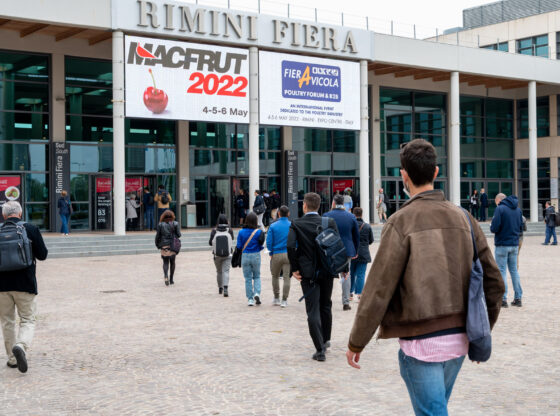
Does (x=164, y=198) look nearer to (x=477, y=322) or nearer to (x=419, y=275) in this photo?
(x=419, y=275)

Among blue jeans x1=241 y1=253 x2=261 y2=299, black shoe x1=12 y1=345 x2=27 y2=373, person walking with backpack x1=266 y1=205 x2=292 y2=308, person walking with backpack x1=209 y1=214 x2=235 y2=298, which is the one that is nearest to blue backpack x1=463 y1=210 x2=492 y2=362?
black shoe x1=12 y1=345 x2=27 y2=373

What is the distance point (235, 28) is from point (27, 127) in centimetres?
895

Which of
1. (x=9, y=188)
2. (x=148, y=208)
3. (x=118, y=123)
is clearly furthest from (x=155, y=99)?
(x=9, y=188)

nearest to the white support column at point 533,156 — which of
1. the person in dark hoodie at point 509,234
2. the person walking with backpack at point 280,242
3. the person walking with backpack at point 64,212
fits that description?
the person walking with backpack at point 64,212

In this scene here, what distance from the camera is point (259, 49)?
28281 millimetres

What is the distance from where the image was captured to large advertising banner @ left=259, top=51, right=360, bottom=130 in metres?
28.2

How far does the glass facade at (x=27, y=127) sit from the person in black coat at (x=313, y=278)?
20.9 metres

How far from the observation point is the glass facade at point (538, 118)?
41.1 m

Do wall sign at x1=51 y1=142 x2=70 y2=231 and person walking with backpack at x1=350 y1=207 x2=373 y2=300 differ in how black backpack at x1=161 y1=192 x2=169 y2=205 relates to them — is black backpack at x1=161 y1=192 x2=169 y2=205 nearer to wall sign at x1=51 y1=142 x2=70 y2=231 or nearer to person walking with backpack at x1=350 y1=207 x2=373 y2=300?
wall sign at x1=51 y1=142 x2=70 y2=231

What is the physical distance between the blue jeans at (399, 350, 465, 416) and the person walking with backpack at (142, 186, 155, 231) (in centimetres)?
2565

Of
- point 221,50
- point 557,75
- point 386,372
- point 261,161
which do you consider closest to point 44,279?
point 386,372

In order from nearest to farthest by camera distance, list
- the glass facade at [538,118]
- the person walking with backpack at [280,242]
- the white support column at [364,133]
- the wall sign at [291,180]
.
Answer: the person walking with backpack at [280,242]
the white support column at [364,133]
the wall sign at [291,180]
the glass facade at [538,118]

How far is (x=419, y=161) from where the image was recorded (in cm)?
339

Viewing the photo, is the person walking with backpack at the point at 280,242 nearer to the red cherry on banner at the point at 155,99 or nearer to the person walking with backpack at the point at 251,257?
the person walking with backpack at the point at 251,257
